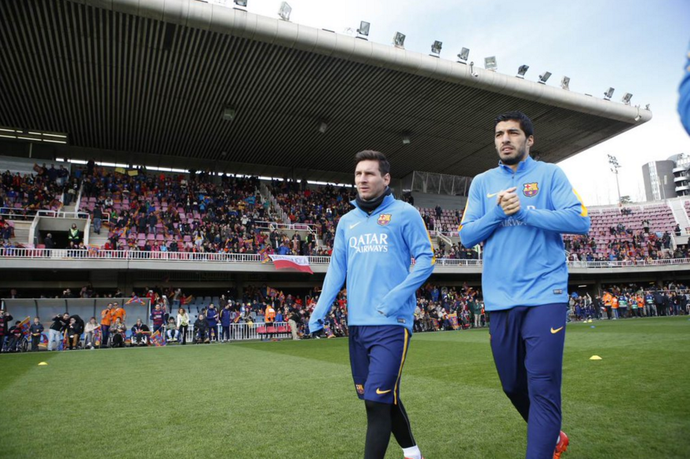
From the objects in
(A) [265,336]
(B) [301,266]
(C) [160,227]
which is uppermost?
(C) [160,227]

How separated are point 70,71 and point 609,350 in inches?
923

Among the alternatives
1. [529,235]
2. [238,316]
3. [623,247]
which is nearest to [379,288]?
[529,235]

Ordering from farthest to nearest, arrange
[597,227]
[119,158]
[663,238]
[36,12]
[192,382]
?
[597,227]
[663,238]
[119,158]
[36,12]
[192,382]

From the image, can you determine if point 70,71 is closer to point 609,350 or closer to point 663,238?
point 609,350

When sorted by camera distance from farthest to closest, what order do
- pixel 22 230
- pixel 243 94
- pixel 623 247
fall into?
1. pixel 623 247
2. pixel 243 94
3. pixel 22 230

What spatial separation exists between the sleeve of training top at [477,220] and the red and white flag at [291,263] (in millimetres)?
21224

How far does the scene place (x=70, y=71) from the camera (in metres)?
21.7

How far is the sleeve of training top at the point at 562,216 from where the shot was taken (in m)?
2.98

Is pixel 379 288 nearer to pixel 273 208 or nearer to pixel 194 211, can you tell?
pixel 194 211

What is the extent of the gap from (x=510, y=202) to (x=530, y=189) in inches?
17.4

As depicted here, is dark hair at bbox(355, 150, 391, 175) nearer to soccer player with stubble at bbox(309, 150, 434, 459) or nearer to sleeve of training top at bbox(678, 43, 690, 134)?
soccer player with stubble at bbox(309, 150, 434, 459)

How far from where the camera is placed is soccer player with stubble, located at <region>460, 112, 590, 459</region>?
2.83 metres

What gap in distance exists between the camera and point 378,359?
3146 millimetres

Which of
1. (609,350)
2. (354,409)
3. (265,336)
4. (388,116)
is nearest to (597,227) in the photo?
(388,116)
